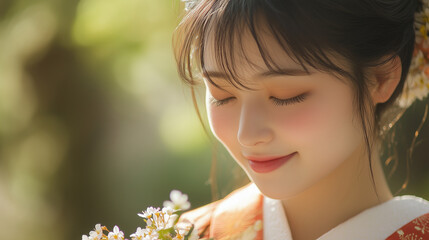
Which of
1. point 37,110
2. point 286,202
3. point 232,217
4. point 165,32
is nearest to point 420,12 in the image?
point 286,202

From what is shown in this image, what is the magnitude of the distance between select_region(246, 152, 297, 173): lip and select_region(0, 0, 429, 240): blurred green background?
191 cm

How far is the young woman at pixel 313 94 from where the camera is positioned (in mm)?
1015

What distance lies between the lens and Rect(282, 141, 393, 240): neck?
3.94 ft

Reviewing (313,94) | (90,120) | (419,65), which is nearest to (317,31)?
(313,94)

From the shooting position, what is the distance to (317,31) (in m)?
1.00

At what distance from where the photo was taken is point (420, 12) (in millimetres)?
1213

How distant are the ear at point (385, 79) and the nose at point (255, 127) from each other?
0.86 feet

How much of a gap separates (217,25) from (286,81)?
0.56 feet

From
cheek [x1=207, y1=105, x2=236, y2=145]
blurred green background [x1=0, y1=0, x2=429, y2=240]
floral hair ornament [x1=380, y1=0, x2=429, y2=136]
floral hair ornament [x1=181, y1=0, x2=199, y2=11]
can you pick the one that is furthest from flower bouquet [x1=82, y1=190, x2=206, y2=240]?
blurred green background [x1=0, y1=0, x2=429, y2=240]

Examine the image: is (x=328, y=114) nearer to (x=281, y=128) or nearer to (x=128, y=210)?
(x=281, y=128)

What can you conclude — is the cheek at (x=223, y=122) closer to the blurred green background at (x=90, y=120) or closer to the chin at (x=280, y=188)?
the chin at (x=280, y=188)

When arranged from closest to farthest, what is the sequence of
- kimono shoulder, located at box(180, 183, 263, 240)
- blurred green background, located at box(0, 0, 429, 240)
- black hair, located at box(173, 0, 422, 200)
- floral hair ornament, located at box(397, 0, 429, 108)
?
black hair, located at box(173, 0, 422, 200)
floral hair ornament, located at box(397, 0, 429, 108)
kimono shoulder, located at box(180, 183, 263, 240)
blurred green background, located at box(0, 0, 429, 240)

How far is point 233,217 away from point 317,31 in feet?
1.83

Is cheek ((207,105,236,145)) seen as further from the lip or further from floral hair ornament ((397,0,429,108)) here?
floral hair ornament ((397,0,429,108))
